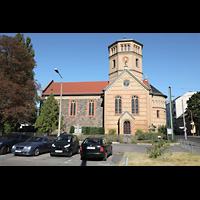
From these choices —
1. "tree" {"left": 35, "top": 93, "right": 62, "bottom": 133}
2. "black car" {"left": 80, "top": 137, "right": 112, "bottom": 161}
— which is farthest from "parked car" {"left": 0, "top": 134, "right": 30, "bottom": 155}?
"tree" {"left": 35, "top": 93, "right": 62, "bottom": 133}

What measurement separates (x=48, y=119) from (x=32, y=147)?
18.7m

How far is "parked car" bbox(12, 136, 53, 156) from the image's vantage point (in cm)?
1097

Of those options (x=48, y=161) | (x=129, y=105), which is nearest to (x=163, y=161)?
(x=48, y=161)

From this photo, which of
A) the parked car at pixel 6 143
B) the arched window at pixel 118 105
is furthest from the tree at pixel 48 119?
the parked car at pixel 6 143

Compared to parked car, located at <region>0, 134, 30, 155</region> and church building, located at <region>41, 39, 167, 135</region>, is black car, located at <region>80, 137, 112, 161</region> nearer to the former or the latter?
parked car, located at <region>0, 134, 30, 155</region>

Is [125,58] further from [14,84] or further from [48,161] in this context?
[48,161]

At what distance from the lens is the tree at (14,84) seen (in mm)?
20562

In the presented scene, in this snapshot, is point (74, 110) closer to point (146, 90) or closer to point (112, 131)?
point (112, 131)

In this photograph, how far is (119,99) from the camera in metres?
31.7

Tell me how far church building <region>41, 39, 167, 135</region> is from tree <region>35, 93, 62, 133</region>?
5887 mm

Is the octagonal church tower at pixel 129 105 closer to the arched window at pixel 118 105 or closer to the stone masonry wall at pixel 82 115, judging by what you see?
the arched window at pixel 118 105
